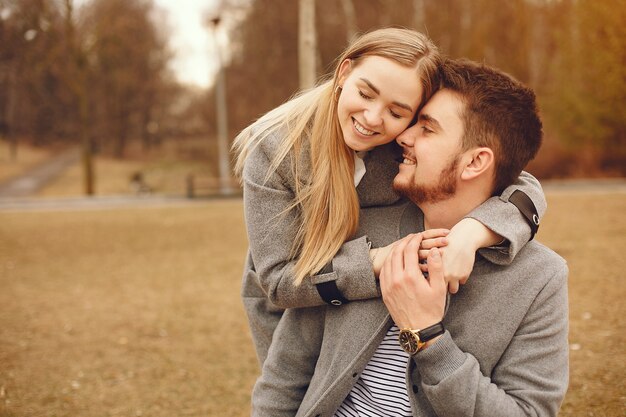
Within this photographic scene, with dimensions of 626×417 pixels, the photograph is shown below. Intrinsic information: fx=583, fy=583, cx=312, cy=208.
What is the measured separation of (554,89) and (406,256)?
24.4 metres

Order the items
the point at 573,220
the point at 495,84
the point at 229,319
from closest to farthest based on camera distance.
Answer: the point at 495,84, the point at 229,319, the point at 573,220

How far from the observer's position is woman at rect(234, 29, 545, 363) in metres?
2.04

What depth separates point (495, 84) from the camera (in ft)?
6.62

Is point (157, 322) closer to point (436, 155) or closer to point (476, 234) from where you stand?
point (436, 155)

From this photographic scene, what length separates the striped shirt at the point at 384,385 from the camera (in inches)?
81.4

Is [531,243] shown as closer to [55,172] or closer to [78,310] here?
[78,310]

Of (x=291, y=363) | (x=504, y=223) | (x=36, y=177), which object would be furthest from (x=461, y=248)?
(x=36, y=177)

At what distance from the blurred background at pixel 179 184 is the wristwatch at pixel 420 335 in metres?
1.40

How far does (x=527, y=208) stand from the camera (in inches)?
79.7

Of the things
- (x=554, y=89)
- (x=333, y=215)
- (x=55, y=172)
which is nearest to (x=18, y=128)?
(x=55, y=172)

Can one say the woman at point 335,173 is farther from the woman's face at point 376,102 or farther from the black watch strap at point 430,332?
the black watch strap at point 430,332

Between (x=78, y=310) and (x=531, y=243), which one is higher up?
(x=531, y=243)

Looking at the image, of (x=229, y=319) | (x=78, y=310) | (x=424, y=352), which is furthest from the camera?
(x=78, y=310)

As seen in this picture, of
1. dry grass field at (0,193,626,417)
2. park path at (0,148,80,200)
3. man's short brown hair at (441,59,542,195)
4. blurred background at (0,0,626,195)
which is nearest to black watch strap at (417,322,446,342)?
man's short brown hair at (441,59,542,195)
